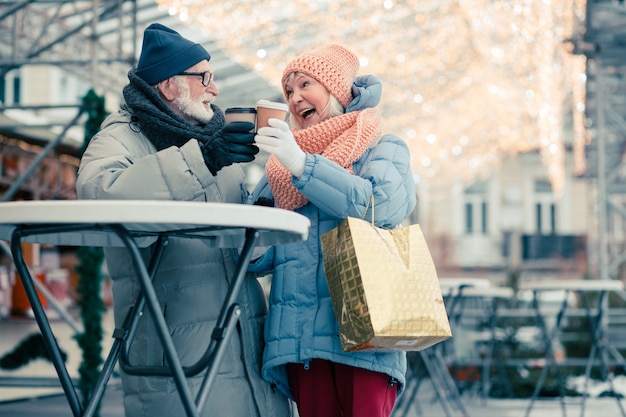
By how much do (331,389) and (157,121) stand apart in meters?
0.73

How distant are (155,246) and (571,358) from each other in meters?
7.84

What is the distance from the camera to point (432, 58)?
12.9 m

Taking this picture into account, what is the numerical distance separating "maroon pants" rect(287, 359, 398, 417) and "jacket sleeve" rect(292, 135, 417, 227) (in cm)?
35

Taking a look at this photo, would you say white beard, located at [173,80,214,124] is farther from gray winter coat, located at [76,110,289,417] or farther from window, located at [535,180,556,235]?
window, located at [535,180,556,235]

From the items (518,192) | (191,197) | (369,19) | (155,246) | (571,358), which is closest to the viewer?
(191,197)

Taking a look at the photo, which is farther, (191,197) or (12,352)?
(12,352)

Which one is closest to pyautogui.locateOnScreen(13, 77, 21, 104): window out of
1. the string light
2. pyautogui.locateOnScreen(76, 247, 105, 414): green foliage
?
the string light

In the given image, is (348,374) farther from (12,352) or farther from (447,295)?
(12,352)

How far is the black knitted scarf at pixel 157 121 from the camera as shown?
1989 millimetres

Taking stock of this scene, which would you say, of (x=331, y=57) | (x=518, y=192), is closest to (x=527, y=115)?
(x=518, y=192)

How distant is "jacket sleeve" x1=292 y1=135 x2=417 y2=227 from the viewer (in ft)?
6.29

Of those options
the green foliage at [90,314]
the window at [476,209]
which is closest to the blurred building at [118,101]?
the green foliage at [90,314]

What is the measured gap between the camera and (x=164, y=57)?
2074 mm

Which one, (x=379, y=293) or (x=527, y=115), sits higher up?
(x=527, y=115)
